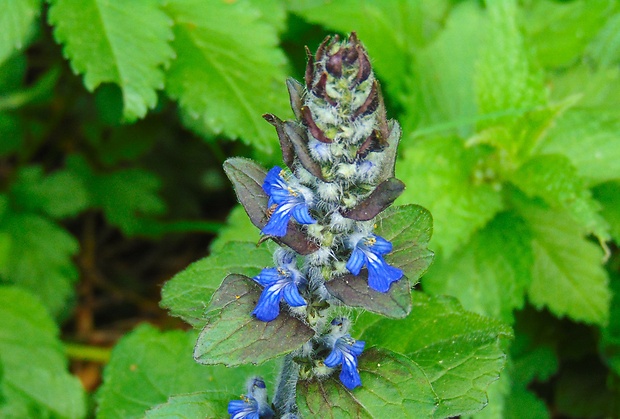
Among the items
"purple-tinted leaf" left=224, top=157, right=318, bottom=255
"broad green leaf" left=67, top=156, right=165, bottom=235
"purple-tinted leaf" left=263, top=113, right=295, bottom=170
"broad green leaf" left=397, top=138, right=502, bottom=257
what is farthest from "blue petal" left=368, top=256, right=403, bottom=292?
"broad green leaf" left=67, top=156, right=165, bottom=235

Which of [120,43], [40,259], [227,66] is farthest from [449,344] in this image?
[40,259]

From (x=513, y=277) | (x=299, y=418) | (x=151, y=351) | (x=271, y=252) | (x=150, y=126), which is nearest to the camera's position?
(x=299, y=418)

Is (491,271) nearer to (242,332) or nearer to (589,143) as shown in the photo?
(589,143)

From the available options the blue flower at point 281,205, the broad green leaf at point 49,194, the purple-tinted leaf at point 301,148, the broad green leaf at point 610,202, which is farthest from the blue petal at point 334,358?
the broad green leaf at point 49,194

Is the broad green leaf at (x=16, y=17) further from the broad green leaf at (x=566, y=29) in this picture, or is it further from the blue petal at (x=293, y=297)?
the broad green leaf at (x=566, y=29)

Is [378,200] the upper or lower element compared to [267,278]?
upper

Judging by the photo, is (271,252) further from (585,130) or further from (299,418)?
(585,130)

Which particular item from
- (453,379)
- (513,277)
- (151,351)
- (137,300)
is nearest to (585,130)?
(513,277)
